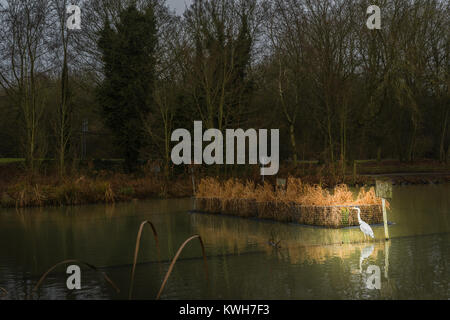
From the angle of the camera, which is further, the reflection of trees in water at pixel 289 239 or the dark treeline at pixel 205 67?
the dark treeline at pixel 205 67

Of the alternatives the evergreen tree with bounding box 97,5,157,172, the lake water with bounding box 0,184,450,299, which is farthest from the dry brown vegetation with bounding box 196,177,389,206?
the evergreen tree with bounding box 97,5,157,172

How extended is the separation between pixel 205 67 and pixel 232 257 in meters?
15.9

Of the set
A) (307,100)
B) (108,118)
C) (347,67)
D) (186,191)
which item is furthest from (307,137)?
(186,191)

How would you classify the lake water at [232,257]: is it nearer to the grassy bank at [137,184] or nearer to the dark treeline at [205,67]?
the grassy bank at [137,184]

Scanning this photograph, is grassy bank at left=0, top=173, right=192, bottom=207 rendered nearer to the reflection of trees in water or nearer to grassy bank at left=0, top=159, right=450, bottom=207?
grassy bank at left=0, top=159, right=450, bottom=207

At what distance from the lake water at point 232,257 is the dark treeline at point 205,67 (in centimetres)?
1161

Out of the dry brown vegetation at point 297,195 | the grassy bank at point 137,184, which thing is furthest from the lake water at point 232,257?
the grassy bank at point 137,184

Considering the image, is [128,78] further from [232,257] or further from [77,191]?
[232,257]

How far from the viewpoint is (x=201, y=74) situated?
25547mm

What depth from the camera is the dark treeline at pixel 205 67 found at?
27.9 meters

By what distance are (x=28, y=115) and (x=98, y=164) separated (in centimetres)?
704

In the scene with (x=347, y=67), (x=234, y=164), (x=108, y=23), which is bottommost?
(x=234, y=164)
